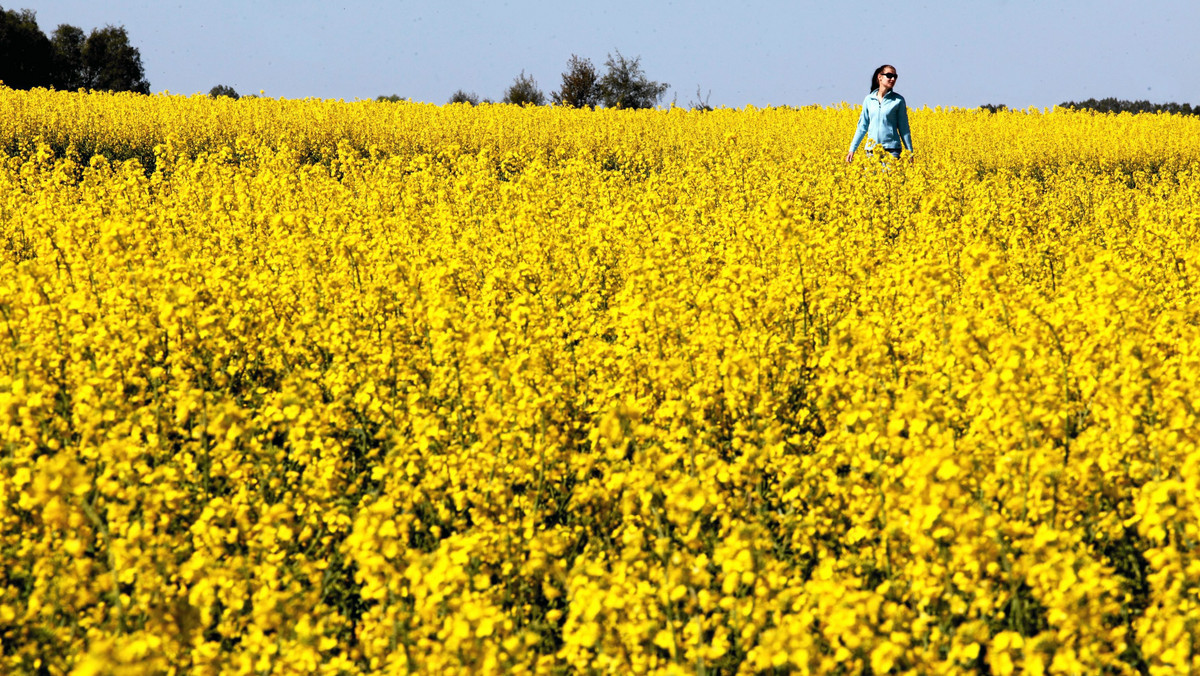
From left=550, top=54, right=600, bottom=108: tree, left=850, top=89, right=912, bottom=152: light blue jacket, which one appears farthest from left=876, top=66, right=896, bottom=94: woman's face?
left=550, top=54, right=600, bottom=108: tree

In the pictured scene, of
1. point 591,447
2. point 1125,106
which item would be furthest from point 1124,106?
point 591,447

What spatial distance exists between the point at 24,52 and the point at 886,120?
1613 inches

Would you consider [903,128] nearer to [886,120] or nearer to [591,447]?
[886,120]

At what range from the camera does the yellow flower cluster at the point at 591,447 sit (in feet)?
8.80

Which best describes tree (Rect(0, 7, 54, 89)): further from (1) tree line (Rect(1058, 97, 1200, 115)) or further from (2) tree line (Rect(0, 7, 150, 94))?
(1) tree line (Rect(1058, 97, 1200, 115))

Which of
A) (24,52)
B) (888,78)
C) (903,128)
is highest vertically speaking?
(24,52)

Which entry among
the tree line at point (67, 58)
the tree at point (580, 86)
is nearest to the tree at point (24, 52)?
the tree line at point (67, 58)

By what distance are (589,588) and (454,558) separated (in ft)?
1.34

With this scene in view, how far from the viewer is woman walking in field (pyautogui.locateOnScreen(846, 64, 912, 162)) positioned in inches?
413

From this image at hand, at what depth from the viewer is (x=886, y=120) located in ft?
34.8

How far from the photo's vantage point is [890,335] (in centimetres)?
523

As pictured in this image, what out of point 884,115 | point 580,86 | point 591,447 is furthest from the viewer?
point 580,86

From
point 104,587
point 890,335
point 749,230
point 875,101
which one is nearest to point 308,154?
point 875,101

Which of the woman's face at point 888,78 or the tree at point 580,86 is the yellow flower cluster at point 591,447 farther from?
the tree at point 580,86
